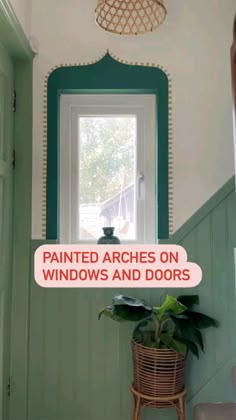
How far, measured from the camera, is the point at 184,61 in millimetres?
1859

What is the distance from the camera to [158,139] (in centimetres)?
184

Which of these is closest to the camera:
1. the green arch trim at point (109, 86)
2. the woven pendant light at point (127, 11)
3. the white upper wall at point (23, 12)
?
the woven pendant light at point (127, 11)

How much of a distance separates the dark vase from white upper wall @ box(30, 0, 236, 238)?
340 mm

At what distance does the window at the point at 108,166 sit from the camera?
1.91 metres

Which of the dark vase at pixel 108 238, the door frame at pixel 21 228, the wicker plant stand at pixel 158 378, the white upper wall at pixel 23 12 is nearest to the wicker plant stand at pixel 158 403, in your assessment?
the wicker plant stand at pixel 158 378

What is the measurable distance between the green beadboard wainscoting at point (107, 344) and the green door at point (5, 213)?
126 millimetres

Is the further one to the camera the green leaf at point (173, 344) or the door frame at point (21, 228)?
the door frame at point (21, 228)

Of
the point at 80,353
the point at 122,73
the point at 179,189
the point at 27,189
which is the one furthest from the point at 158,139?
the point at 80,353

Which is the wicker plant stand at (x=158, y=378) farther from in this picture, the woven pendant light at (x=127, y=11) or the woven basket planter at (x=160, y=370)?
the woven pendant light at (x=127, y=11)

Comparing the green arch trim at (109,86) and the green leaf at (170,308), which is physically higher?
the green arch trim at (109,86)

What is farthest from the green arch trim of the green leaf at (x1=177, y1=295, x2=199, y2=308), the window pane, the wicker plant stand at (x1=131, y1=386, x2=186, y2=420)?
the wicker plant stand at (x1=131, y1=386, x2=186, y2=420)

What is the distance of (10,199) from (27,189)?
4.0 inches

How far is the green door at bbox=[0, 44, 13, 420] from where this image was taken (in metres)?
1.68

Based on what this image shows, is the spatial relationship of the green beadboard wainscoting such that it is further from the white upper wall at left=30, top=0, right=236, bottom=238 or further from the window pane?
the window pane
